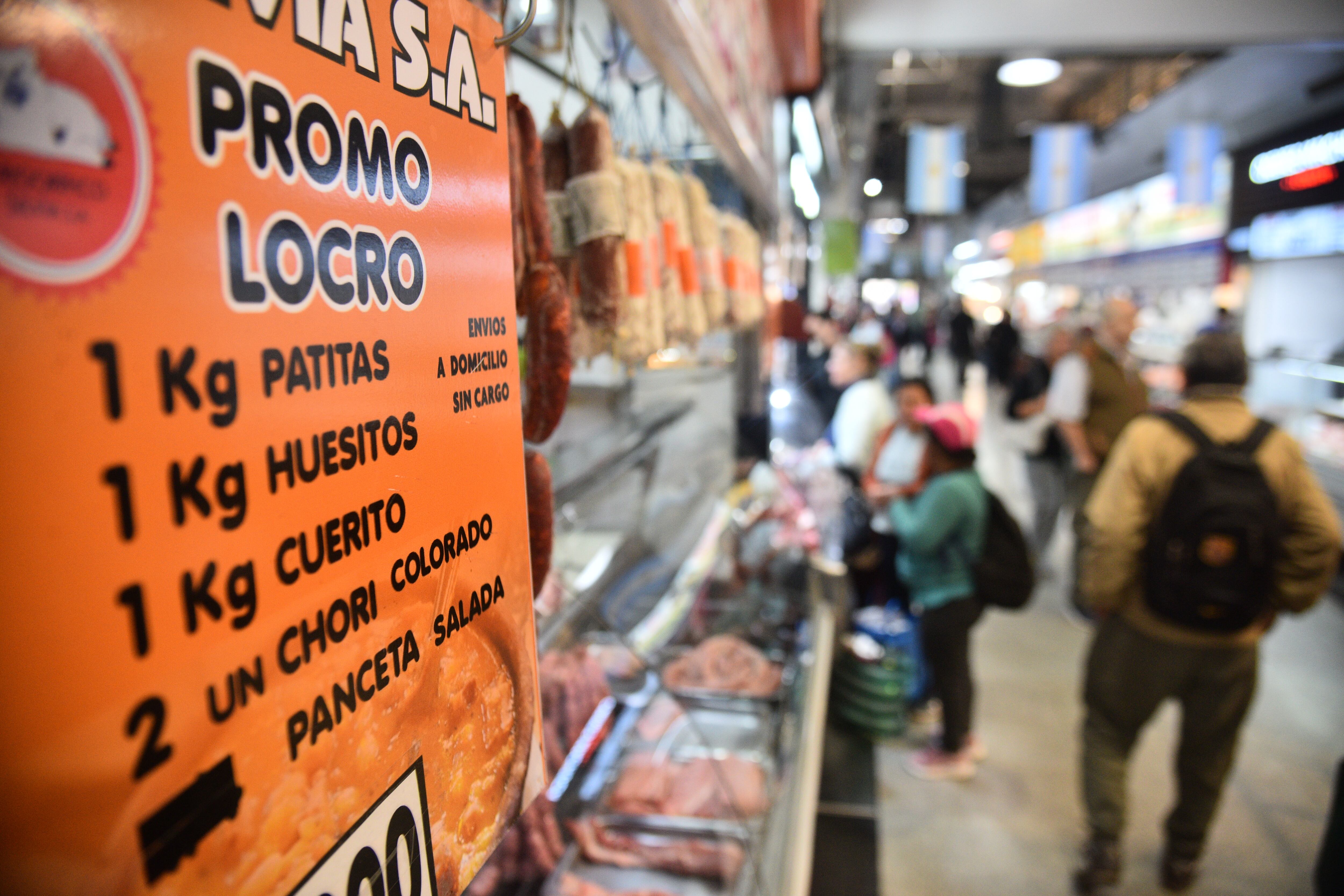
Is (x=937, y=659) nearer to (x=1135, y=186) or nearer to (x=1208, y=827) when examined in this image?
(x=1208, y=827)

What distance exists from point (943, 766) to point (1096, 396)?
268 cm

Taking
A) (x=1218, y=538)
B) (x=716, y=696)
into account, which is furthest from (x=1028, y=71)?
(x=716, y=696)

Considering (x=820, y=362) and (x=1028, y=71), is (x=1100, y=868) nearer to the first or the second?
(x=820, y=362)

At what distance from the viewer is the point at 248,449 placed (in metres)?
0.50

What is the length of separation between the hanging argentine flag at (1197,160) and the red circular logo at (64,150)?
11.5m

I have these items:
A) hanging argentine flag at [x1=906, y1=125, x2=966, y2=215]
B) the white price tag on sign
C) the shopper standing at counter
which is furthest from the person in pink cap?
hanging argentine flag at [x1=906, y1=125, x2=966, y2=215]

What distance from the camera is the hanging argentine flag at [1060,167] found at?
387 inches

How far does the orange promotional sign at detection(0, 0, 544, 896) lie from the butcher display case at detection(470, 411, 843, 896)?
95 cm

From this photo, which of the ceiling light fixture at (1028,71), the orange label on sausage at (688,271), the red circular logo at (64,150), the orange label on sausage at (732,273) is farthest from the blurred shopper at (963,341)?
the red circular logo at (64,150)

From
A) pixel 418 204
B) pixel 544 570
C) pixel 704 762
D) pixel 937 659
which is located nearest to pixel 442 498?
pixel 418 204

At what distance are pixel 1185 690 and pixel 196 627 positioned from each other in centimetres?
352

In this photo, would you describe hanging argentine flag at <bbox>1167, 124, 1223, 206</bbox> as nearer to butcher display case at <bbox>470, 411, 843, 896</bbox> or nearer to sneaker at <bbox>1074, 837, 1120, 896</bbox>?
butcher display case at <bbox>470, 411, 843, 896</bbox>

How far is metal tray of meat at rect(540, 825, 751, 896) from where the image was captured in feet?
6.11

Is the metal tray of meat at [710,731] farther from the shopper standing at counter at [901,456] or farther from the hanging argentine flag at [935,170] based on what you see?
the hanging argentine flag at [935,170]
